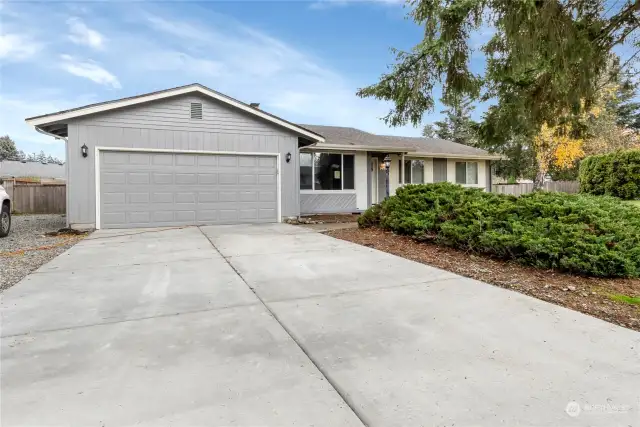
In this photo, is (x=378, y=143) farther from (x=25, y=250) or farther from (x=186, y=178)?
(x=25, y=250)

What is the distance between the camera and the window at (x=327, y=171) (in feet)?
43.9

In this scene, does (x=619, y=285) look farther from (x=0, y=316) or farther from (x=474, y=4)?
(x=0, y=316)

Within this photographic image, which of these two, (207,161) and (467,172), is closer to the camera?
(207,161)

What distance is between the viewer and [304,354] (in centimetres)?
251

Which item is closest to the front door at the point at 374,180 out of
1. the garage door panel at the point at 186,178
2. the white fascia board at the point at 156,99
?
the white fascia board at the point at 156,99

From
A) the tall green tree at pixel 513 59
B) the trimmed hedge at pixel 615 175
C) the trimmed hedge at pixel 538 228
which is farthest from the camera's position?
the trimmed hedge at pixel 615 175

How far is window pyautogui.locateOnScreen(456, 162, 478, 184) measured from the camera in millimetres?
17312

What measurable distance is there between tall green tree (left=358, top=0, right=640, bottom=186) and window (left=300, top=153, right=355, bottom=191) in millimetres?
6082

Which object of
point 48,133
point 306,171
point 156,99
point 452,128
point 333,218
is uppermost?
point 452,128

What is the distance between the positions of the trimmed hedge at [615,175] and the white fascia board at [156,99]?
13497 mm

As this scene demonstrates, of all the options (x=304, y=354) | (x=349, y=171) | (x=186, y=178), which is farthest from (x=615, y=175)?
(x=304, y=354)

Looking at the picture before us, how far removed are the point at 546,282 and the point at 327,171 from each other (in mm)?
10067

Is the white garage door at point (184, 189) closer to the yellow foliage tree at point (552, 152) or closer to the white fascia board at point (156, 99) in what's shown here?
the white fascia board at point (156, 99)

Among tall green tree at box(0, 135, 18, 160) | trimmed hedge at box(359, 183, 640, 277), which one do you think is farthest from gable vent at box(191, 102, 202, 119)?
tall green tree at box(0, 135, 18, 160)
